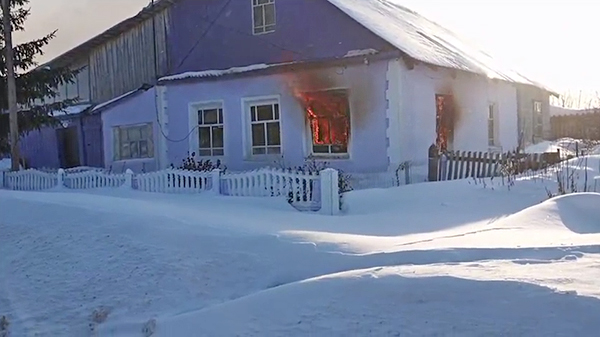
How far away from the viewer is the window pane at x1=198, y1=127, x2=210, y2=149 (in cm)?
1850

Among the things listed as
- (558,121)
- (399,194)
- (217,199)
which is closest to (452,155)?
(399,194)

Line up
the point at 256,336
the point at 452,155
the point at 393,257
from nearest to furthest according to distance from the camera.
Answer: the point at 256,336 → the point at 393,257 → the point at 452,155

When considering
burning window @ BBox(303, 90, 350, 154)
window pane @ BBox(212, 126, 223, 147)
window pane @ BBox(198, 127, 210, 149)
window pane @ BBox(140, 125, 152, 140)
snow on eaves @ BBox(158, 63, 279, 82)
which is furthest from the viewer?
window pane @ BBox(140, 125, 152, 140)

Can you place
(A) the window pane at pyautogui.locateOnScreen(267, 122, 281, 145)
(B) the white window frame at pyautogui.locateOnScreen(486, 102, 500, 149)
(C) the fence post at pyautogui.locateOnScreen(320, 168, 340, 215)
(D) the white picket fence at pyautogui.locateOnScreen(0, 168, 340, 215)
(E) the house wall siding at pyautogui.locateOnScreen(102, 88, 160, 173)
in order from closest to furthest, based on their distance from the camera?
(C) the fence post at pyautogui.locateOnScreen(320, 168, 340, 215), (D) the white picket fence at pyautogui.locateOnScreen(0, 168, 340, 215), (A) the window pane at pyautogui.locateOnScreen(267, 122, 281, 145), (E) the house wall siding at pyautogui.locateOnScreen(102, 88, 160, 173), (B) the white window frame at pyautogui.locateOnScreen(486, 102, 500, 149)

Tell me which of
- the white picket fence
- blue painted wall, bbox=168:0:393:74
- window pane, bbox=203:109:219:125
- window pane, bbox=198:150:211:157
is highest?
blue painted wall, bbox=168:0:393:74

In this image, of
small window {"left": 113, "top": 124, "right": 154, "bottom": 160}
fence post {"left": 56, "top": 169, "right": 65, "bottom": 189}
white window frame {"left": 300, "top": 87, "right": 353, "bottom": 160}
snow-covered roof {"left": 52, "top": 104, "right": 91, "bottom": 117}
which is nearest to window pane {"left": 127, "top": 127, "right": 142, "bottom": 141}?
small window {"left": 113, "top": 124, "right": 154, "bottom": 160}

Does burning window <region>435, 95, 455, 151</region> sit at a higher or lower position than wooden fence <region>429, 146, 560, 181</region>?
higher

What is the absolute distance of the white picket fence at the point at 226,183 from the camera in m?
11.1

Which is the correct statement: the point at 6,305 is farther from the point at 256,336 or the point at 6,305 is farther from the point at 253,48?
the point at 253,48

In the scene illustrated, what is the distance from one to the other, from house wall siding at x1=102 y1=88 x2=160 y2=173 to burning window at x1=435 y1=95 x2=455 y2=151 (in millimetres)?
8241

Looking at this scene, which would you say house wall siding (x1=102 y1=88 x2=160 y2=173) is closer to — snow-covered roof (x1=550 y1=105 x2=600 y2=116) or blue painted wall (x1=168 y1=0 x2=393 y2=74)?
blue painted wall (x1=168 y1=0 x2=393 y2=74)

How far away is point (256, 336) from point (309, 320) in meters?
0.40

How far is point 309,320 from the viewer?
4.62m

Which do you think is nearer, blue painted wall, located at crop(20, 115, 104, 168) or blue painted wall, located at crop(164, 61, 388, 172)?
blue painted wall, located at crop(164, 61, 388, 172)
